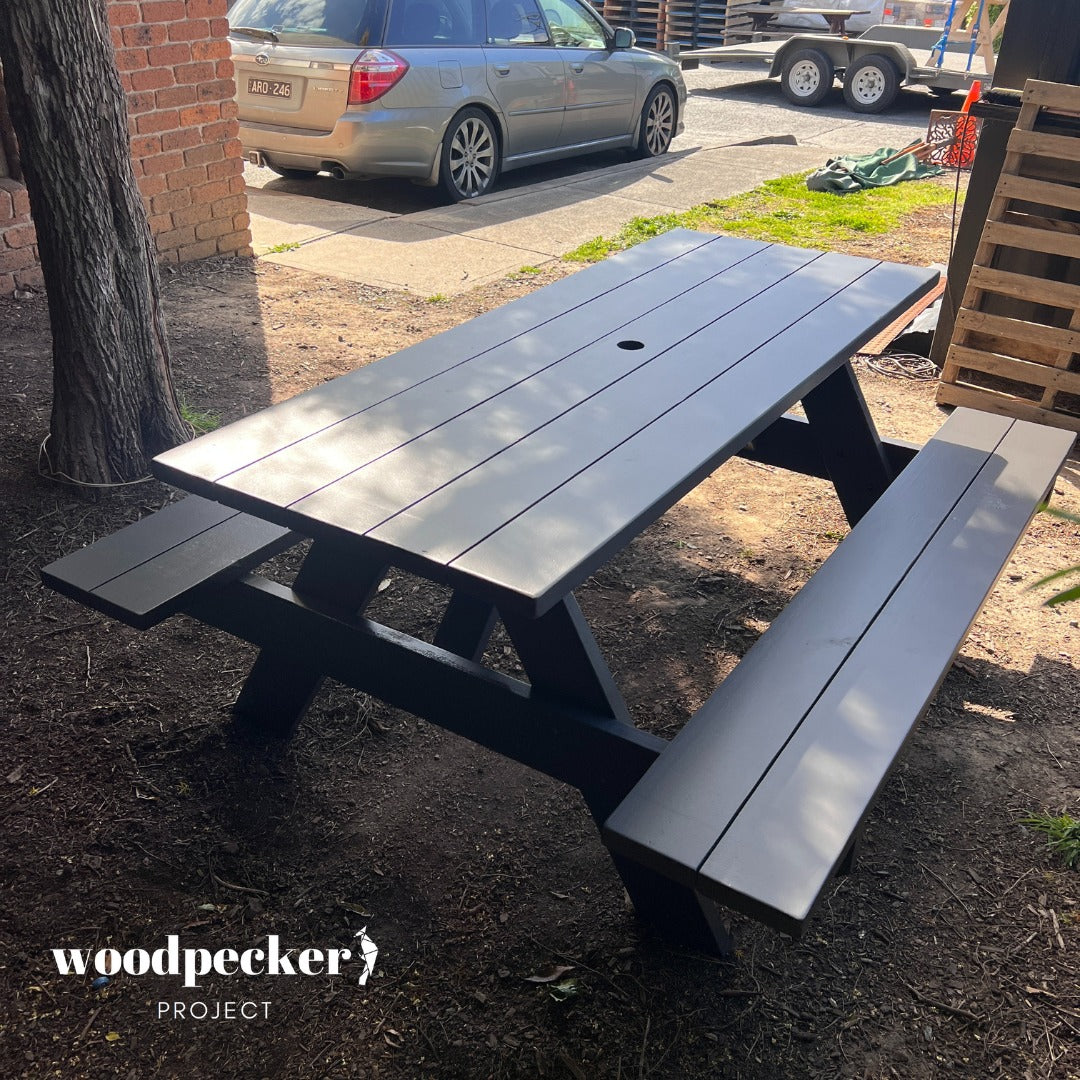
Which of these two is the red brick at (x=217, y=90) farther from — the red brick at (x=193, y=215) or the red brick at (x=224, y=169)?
the red brick at (x=193, y=215)

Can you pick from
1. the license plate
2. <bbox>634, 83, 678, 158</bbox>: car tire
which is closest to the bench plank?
the license plate

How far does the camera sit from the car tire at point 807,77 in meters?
14.0

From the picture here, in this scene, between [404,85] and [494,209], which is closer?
[404,85]

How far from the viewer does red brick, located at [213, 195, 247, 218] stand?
233 inches

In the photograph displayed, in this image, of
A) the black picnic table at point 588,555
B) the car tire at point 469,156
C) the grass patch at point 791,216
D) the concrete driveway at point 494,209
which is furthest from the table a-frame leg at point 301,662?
the car tire at point 469,156

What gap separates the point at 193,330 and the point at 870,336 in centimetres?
335

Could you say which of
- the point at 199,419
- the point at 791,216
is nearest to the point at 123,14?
the point at 199,419

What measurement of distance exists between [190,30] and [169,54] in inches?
6.9

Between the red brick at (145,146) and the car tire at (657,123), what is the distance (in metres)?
5.26

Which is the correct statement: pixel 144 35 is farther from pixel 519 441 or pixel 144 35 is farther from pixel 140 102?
pixel 519 441

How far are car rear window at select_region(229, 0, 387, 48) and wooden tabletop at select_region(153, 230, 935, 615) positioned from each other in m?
4.91

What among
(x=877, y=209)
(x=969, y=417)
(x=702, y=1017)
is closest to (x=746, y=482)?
(x=969, y=417)

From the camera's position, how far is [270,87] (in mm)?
7309

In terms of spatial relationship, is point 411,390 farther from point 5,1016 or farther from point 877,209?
point 877,209
